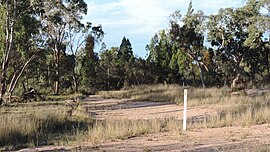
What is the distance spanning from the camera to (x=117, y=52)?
65.1m

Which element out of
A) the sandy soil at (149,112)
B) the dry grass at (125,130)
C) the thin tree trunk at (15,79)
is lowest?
the sandy soil at (149,112)

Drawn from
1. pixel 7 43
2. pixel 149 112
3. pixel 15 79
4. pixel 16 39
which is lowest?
pixel 149 112

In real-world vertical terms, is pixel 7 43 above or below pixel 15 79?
above

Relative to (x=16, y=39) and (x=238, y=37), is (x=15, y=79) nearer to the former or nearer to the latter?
(x=16, y=39)

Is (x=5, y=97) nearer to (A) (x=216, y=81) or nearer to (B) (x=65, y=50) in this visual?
(B) (x=65, y=50)

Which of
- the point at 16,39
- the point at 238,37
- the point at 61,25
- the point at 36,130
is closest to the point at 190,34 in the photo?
the point at 238,37

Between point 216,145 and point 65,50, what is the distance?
43564 mm

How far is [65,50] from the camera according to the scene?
167ft

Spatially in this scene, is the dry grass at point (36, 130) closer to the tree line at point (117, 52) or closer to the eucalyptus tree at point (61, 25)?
the tree line at point (117, 52)

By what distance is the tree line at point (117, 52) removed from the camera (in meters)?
30.3

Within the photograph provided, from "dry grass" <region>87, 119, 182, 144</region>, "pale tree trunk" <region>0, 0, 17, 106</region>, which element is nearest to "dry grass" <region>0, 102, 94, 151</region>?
"dry grass" <region>87, 119, 182, 144</region>

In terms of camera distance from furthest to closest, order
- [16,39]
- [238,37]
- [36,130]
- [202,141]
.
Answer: [238,37] < [16,39] < [36,130] < [202,141]

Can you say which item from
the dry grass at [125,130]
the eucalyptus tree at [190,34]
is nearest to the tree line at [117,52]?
the eucalyptus tree at [190,34]

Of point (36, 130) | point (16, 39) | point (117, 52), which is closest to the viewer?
point (36, 130)
